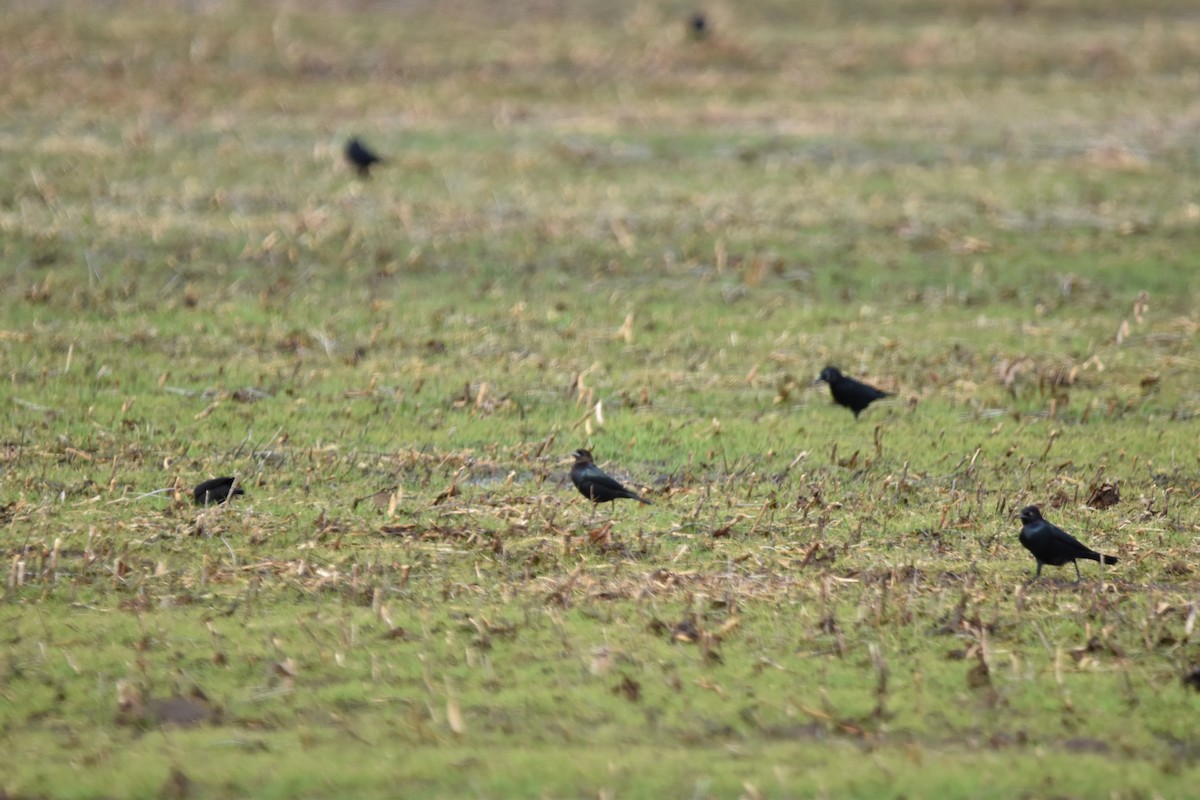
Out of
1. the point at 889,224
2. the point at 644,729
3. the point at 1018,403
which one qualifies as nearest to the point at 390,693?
the point at 644,729

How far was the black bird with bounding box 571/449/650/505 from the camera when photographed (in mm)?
11289

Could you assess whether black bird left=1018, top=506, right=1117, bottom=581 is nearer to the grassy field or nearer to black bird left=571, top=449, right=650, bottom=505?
the grassy field

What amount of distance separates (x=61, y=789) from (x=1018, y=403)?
385 inches

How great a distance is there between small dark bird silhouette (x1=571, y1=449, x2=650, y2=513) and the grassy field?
187 millimetres

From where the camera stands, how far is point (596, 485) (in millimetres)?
11320

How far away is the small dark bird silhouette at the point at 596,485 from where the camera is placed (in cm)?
1129

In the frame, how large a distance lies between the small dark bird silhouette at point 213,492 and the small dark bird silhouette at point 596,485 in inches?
92.6

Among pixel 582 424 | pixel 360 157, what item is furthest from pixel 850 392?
pixel 360 157

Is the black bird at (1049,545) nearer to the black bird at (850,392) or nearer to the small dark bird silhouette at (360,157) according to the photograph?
the black bird at (850,392)

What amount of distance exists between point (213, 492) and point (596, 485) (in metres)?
2.58

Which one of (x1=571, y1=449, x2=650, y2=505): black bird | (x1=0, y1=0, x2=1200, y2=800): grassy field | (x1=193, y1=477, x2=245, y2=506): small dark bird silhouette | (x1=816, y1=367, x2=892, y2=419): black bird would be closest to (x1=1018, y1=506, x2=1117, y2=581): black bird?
(x1=0, y1=0, x2=1200, y2=800): grassy field

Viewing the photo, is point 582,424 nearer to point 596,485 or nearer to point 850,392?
point 850,392

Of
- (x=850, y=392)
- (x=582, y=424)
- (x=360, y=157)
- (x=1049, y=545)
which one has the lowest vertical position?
(x=582, y=424)

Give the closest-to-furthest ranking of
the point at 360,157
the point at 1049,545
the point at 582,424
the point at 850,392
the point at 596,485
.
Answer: the point at 1049,545 → the point at 596,485 → the point at 582,424 → the point at 850,392 → the point at 360,157
